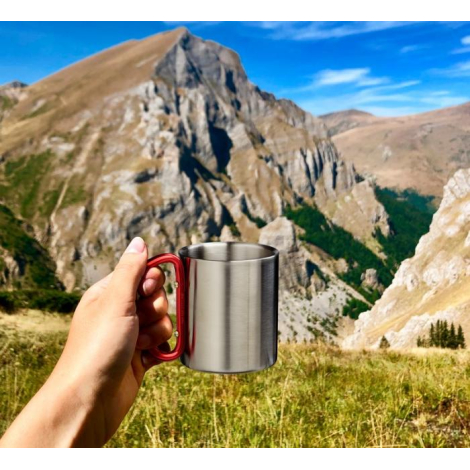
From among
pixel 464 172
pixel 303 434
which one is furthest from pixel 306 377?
pixel 464 172

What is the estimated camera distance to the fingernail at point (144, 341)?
298 cm

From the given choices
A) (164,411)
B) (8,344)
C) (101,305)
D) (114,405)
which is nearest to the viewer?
(101,305)

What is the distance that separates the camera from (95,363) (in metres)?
2.71

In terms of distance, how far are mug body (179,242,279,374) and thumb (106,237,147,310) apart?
0.29 metres

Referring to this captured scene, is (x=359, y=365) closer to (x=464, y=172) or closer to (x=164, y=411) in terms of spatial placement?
(x=164, y=411)

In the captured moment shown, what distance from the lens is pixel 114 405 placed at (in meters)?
2.95

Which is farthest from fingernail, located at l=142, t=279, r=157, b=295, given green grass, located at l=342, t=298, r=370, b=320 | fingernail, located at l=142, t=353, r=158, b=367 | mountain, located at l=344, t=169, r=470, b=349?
green grass, located at l=342, t=298, r=370, b=320

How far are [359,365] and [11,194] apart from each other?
19496cm

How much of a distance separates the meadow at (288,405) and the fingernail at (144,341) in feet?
3.21

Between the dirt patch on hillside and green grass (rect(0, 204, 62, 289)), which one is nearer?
the dirt patch on hillside

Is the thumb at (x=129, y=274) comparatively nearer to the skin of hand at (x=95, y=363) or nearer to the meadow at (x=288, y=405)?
the skin of hand at (x=95, y=363)

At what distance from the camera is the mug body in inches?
108

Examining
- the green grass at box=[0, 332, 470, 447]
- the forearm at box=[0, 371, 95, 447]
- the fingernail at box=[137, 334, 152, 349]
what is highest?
the fingernail at box=[137, 334, 152, 349]

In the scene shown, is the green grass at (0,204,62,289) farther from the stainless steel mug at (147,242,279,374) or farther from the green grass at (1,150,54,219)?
the stainless steel mug at (147,242,279,374)
